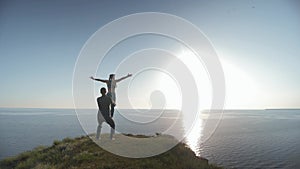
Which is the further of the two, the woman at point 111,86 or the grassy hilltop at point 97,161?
the woman at point 111,86

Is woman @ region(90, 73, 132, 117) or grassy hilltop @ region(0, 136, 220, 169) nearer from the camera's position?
grassy hilltop @ region(0, 136, 220, 169)

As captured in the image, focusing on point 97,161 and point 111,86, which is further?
point 111,86

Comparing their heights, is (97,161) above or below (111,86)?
below

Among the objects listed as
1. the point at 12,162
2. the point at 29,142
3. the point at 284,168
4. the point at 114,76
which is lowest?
the point at 29,142

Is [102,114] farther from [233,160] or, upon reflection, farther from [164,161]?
[233,160]

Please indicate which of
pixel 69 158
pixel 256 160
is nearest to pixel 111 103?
pixel 69 158

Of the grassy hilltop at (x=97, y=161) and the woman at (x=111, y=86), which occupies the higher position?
the woman at (x=111, y=86)

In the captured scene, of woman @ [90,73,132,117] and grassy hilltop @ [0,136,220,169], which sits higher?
woman @ [90,73,132,117]

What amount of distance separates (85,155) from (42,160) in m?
4.06

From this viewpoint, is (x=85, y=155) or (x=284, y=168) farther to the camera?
(x=284, y=168)

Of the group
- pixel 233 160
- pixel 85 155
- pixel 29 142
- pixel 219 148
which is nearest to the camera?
pixel 85 155

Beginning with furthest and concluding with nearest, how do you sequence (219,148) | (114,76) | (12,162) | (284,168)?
(219,148)
(284,168)
(12,162)
(114,76)

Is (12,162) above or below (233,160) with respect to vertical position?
above

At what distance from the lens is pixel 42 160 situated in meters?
15.3
